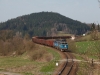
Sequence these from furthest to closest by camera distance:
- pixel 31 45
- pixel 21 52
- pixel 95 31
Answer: pixel 21 52 < pixel 31 45 < pixel 95 31

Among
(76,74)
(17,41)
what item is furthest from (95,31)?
(17,41)

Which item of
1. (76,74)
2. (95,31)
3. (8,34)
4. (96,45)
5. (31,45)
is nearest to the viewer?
(96,45)

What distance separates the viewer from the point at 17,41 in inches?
3716

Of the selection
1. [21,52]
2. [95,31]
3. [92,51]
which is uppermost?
[95,31]

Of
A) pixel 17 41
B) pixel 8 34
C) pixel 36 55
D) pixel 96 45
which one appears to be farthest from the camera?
pixel 8 34

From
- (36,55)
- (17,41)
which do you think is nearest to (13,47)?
(17,41)

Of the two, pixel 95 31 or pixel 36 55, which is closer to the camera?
pixel 95 31

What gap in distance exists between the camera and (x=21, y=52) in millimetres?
76812

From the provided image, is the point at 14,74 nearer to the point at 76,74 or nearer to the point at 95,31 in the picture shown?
the point at 76,74

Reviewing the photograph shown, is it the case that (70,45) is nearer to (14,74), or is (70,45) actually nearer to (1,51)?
(1,51)

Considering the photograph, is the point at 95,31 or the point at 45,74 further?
the point at 45,74

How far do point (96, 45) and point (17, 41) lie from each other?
83964 mm

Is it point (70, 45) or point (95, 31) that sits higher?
point (95, 31)

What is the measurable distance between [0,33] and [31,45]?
5329cm
